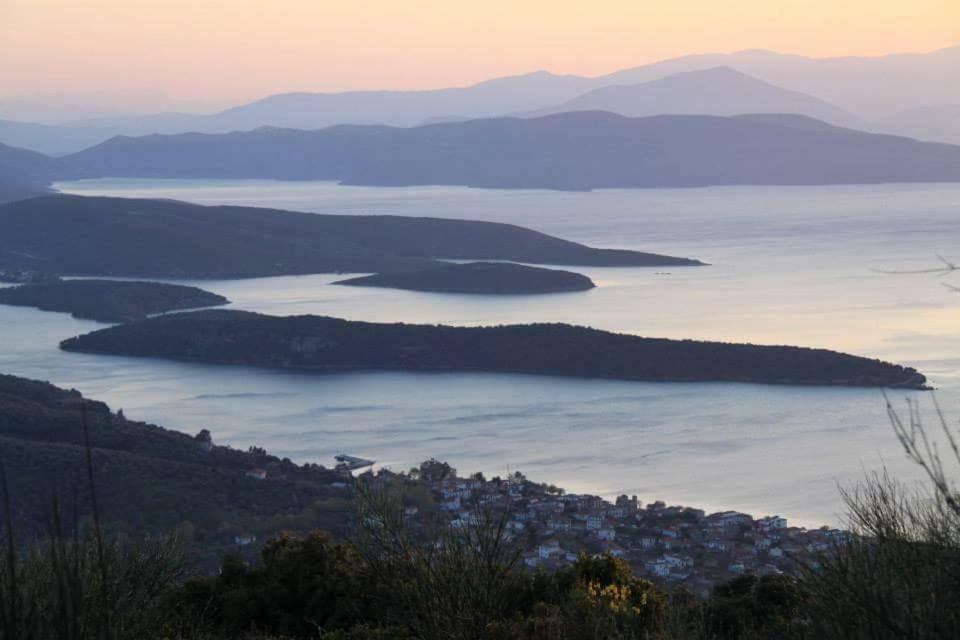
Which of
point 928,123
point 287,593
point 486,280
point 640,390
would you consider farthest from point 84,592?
Result: point 928,123

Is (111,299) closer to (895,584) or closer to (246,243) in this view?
(246,243)

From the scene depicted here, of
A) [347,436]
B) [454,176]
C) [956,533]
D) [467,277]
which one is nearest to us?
[956,533]

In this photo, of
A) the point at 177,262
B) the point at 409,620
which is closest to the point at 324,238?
the point at 177,262

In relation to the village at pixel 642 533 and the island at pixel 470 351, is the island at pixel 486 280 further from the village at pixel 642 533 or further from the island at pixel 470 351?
the village at pixel 642 533

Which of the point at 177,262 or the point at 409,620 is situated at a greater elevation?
the point at 177,262

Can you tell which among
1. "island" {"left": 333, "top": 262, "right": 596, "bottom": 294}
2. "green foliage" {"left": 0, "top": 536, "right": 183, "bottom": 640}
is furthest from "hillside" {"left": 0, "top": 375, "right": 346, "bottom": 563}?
"island" {"left": 333, "top": 262, "right": 596, "bottom": 294}

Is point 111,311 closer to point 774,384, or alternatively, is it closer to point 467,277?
point 467,277

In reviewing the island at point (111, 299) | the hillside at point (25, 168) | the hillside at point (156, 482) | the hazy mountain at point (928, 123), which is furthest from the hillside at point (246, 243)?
the hazy mountain at point (928, 123)
